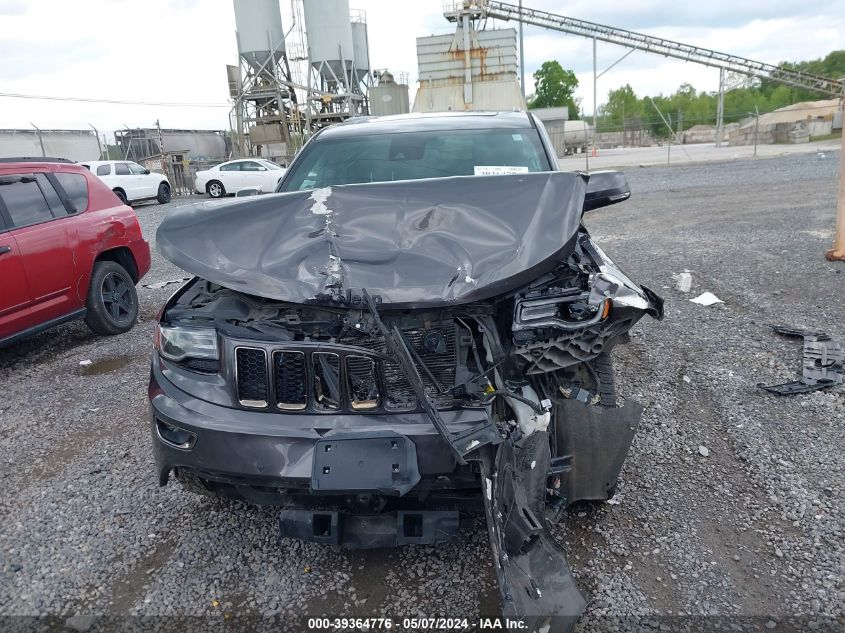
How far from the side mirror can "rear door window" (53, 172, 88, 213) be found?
487cm

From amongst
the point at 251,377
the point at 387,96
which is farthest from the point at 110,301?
the point at 387,96

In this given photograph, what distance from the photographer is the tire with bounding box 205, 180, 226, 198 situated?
836 inches

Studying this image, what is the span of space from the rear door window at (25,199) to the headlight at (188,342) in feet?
11.8

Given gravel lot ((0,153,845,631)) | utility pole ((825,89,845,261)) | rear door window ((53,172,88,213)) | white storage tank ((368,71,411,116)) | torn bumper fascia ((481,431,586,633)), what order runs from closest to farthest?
torn bumper fascia ((481,431,586,633)) < gravel lot ((0,153,845,631)) < rear door window ((53,172,88,213)) < utility pole ((825,89,845,261)) < white storage tank ((368,71,411,116))

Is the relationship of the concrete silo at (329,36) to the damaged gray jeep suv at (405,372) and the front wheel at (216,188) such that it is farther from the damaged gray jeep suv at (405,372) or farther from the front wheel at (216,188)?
the damaged gray jeep suv at (405,372)

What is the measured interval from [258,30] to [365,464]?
3116 centimetres

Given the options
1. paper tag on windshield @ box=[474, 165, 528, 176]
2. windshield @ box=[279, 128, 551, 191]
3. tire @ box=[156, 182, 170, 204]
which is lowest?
tire @ box=[156, 182, 170, 204]

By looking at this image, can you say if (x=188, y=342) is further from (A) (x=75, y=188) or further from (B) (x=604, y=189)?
(A) (x=75, y=188)

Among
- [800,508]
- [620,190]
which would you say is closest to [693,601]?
[800,508]

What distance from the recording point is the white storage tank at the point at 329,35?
29484mm

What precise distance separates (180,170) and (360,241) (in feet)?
80.2

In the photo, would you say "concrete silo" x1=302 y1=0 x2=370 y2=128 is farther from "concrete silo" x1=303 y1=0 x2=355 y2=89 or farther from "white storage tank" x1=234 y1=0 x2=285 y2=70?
"white storage tank" x1=234 y1=0 x2=285 y2=70

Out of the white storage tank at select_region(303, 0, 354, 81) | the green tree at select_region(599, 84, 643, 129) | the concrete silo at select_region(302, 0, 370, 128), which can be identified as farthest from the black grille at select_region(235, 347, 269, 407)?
the green tree at select_region(599, 84, 643, 129)

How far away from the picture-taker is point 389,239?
2.58 m
